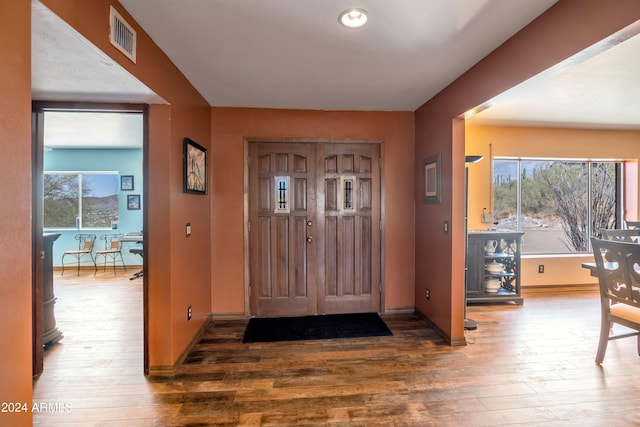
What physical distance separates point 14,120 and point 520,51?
2.72 m

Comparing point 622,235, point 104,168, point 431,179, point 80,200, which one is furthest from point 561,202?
point 80,200

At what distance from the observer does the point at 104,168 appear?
6.44 metres

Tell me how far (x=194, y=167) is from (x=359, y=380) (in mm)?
2384

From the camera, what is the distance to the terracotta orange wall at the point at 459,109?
1589 mm

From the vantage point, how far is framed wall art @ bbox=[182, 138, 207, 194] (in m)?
2.65

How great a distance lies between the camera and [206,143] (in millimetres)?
3375

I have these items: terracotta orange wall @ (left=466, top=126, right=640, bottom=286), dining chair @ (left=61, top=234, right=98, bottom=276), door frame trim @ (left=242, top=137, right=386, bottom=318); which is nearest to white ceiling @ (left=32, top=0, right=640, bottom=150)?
door frame trim @ (left=242, top=137, right=386, bottom=318)

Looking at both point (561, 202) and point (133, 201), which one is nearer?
point (561, 202)

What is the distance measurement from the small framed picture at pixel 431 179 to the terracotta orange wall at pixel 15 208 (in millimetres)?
3104

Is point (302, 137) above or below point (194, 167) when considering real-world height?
above

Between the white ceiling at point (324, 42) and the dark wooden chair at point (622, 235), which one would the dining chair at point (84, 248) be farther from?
the dark wooden chair at point (622, 235)

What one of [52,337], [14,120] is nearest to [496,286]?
[14,120]

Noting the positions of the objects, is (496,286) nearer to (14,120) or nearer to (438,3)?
(438,3)

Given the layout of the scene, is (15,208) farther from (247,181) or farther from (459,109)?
(459,109)
